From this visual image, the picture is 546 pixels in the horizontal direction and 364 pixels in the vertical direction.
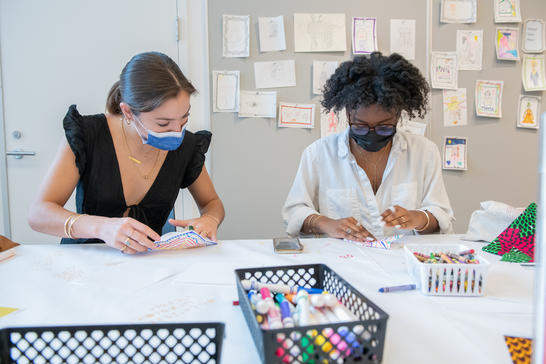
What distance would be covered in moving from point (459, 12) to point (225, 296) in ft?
7.93

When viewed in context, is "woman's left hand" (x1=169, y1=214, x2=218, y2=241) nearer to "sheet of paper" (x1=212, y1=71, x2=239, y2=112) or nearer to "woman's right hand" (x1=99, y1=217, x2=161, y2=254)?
"woman's right hand" (x1=99, y1=217, x2=161, y2=254)

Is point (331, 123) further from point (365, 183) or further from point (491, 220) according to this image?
point (491, 220)

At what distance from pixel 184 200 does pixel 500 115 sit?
204 centimetres

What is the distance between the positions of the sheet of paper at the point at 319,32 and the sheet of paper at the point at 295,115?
0.33m

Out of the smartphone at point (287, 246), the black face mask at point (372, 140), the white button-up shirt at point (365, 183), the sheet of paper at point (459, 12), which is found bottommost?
the smartphone at point (287, 246)

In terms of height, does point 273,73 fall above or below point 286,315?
above

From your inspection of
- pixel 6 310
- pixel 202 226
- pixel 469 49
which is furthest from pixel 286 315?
pixel 469 49

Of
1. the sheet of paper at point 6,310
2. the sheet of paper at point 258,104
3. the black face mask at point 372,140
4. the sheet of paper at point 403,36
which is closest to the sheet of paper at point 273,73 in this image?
the sheet of paper at point 258,104

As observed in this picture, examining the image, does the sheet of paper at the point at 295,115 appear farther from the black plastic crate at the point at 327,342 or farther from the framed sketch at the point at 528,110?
the black plastic crate at the point at 327,342

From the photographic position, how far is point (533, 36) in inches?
99.2

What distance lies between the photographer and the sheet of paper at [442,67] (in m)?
2.48

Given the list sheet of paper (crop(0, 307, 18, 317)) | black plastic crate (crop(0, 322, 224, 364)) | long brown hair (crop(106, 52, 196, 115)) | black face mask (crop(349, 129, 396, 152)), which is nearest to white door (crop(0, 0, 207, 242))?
long brown hair (crop(106, 52, 196, 115))

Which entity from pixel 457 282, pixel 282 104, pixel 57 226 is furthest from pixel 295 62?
pixel 457 282

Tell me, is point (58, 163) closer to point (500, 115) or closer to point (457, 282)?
point (457, 282)
